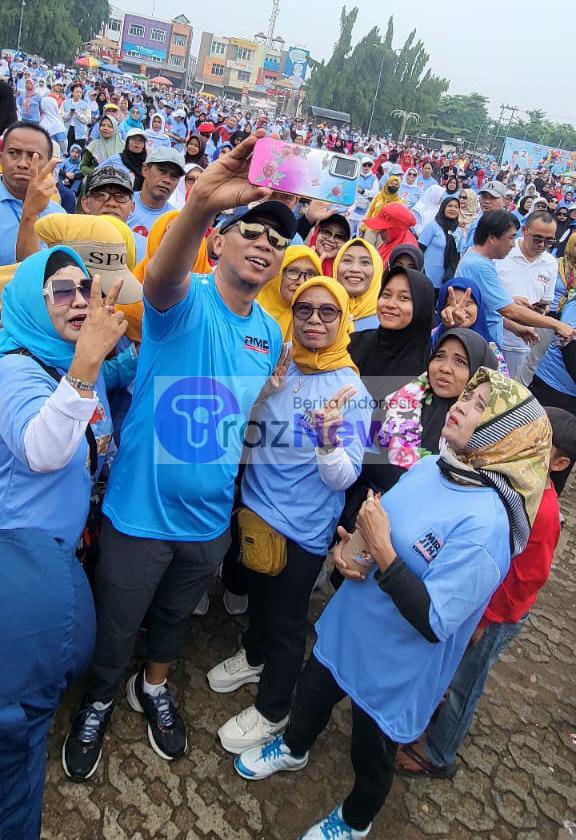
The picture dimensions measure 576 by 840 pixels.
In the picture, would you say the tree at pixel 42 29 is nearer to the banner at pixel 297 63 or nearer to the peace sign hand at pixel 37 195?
the banner at pixel 297 63

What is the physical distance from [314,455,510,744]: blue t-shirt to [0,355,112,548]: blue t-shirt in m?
1.00

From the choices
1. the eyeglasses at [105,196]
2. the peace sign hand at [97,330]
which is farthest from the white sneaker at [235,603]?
the eyeglasses at [105,196]

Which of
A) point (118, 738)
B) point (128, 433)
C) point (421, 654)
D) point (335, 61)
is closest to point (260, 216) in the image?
point (128, 433)

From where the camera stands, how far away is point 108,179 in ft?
10.9

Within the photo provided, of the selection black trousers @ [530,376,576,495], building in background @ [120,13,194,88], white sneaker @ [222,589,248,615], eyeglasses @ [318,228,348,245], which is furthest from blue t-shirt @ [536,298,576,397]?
building in background @ [120,13,194,88]

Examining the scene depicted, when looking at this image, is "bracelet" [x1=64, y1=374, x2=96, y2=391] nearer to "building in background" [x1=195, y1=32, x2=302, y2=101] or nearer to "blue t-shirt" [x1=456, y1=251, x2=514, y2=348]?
"blue t-shirt" [x1=456, y1=251, x2=514, y2=348]

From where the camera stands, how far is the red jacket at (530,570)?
2.06m

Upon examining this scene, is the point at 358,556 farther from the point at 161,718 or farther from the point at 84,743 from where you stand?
the point at 84,743

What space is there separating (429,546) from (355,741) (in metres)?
0.81

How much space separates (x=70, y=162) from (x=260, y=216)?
8008 millimetres

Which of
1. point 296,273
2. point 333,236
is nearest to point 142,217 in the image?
point 333,236

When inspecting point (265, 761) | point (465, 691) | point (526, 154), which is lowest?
point (265, 761)

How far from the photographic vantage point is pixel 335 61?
6556cm

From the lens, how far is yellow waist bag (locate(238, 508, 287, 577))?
2230mm
